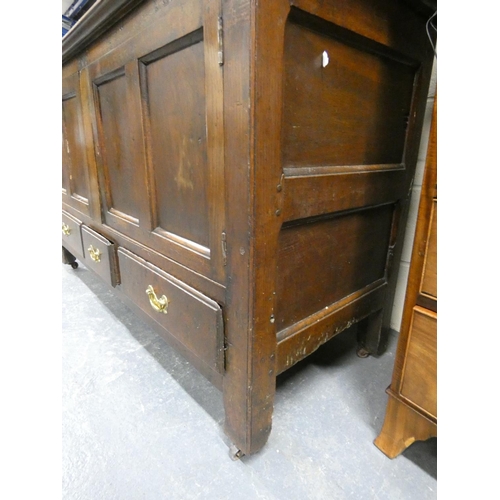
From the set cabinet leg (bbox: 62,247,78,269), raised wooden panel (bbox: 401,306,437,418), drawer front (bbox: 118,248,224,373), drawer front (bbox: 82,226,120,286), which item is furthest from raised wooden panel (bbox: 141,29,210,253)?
cabinet leg (bbox: 62,247,78,269)

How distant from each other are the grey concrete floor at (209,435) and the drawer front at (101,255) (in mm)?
274

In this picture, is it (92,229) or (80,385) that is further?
(92,229)

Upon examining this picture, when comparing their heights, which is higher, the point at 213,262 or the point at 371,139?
the point at 371,139

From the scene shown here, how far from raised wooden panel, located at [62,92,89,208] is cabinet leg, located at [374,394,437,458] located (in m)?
1.12

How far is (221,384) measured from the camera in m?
0.70

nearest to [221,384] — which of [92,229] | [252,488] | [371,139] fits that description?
[252,488]

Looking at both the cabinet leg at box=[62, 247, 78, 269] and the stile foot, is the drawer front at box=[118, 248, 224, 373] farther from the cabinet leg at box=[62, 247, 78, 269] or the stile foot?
the cabinet leg at box=[62, 247, 78, 269]

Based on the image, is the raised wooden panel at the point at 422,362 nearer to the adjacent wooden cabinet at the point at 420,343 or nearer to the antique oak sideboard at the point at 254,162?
the adjacent wooden cabinet at the point at 420,343

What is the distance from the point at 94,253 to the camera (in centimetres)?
110

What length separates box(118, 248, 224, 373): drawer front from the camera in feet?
2.09

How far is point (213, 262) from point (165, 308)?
0.75 feet

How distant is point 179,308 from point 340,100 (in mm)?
554
